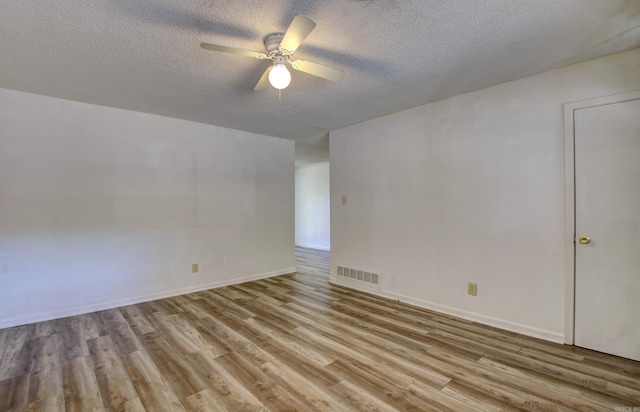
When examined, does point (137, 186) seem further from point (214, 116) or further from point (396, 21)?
point (396, 21)

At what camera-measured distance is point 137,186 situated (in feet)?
12.1

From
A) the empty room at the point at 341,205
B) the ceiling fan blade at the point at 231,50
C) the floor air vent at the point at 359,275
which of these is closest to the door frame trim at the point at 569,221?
the empty room at the point at 341,205

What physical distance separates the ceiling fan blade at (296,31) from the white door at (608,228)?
94.1 inches

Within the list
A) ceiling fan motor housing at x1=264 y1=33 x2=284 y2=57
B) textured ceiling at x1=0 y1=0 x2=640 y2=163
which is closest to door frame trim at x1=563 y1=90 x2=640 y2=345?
textured ceiling at x1=0 y1=0 x2=640 y2=163

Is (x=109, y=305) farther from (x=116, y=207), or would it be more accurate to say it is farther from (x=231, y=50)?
(x=231, y=50)

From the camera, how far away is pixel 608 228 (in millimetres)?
2324

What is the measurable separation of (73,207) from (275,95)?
102 inches

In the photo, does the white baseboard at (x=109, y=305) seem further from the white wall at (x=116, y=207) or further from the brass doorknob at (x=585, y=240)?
the brass doorknob at (x=585, y=240)

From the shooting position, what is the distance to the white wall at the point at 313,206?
26.1ft

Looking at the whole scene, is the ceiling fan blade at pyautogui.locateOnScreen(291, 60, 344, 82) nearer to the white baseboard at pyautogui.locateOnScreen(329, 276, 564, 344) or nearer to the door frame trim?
the door frame trim

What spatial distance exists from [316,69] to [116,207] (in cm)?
301

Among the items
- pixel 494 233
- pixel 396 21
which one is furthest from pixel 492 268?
pixel 396 21

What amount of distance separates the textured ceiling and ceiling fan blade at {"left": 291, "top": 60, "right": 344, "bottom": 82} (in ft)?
0.71

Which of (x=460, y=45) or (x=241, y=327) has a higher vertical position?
(x=460, y=45)
